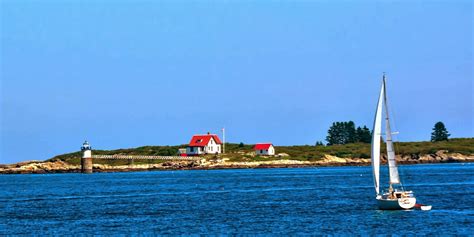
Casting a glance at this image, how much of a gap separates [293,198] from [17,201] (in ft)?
101

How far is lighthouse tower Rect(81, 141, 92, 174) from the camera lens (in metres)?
179

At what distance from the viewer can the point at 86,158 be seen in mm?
181500

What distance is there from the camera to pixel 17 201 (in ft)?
299

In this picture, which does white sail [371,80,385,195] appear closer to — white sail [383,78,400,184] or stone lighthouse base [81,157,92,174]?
white sail [383,78,400,184]

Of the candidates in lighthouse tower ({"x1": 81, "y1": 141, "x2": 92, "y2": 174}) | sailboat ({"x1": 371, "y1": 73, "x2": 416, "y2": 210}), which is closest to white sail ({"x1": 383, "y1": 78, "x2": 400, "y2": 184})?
sailboat ({"x1": 371, "y1": 73, "x2": 416, "y2": 210})

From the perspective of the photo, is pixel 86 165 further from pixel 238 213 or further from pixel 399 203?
pixel 399 203

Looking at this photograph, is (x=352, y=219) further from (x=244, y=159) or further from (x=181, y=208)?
(x=244, y=159)

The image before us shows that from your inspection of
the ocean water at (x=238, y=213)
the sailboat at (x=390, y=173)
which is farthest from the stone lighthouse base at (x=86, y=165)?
the sailboat at (x=390, y=173)

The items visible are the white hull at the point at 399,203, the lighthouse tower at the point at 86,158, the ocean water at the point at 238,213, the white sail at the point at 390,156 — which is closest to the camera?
the ocean water at the point at 238,213

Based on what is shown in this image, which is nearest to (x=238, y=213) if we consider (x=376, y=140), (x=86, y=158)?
(x=376, y=140)

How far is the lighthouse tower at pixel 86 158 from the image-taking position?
179200mm

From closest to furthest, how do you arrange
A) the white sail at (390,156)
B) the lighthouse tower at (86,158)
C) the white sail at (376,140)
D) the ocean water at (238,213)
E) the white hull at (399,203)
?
the ocean water at (238,213), the white hull at (399,203), the white sail at (390,156), the white sail at (376,140), the lighthouse tower at (86,158)

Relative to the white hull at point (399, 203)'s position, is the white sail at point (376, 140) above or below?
above

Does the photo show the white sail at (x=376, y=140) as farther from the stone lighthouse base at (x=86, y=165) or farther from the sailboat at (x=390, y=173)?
the stone lighthouse base at (x=86, y=165)
